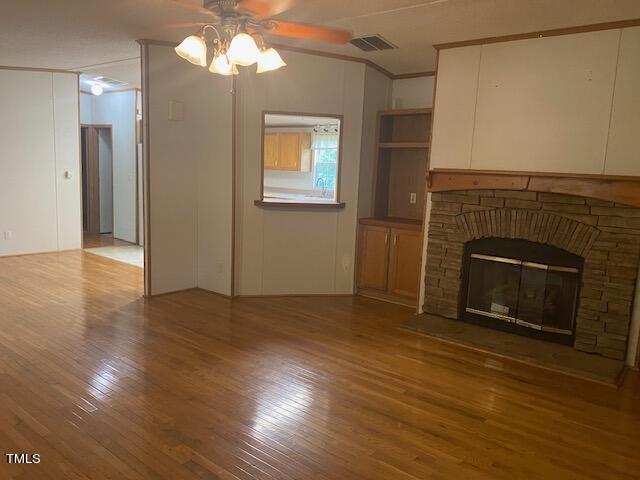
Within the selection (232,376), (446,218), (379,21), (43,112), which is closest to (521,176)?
(446,218)

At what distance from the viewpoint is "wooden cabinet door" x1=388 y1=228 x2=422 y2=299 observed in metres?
5.02

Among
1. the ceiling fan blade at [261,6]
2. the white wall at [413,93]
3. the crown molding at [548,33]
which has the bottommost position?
the ceiling fan blade at [261,6]

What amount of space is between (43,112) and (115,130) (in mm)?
1351

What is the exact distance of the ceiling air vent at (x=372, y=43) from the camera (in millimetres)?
4324

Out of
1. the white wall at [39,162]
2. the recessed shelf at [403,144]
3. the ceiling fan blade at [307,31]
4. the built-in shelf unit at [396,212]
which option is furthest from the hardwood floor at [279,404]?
the white wall at [39,162]

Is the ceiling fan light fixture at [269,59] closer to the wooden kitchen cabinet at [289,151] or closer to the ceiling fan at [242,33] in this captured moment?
the ceiling fan at [242,33]

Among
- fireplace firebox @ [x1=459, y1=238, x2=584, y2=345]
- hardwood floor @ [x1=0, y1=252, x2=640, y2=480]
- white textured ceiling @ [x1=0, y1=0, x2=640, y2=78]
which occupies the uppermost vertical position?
white textured ceiling @ [x1=0, y1=0, x2=640, y2=78]

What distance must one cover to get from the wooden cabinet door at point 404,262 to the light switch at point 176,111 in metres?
2.59

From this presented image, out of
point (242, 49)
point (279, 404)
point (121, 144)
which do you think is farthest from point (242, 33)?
point (121, 144)

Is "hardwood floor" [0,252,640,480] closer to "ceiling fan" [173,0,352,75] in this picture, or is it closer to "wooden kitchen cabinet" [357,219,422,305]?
"wooden kitchen cabinet" [357,219,422,305]

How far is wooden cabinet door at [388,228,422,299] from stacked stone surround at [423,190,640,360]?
2.02 ft

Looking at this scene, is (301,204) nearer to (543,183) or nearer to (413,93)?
(413,93)

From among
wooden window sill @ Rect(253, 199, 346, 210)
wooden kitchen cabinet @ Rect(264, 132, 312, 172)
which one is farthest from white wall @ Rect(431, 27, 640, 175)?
wooden kitchen cabinet @ Rect(264, 132, 312, 172)

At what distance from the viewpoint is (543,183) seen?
12.7 feet
